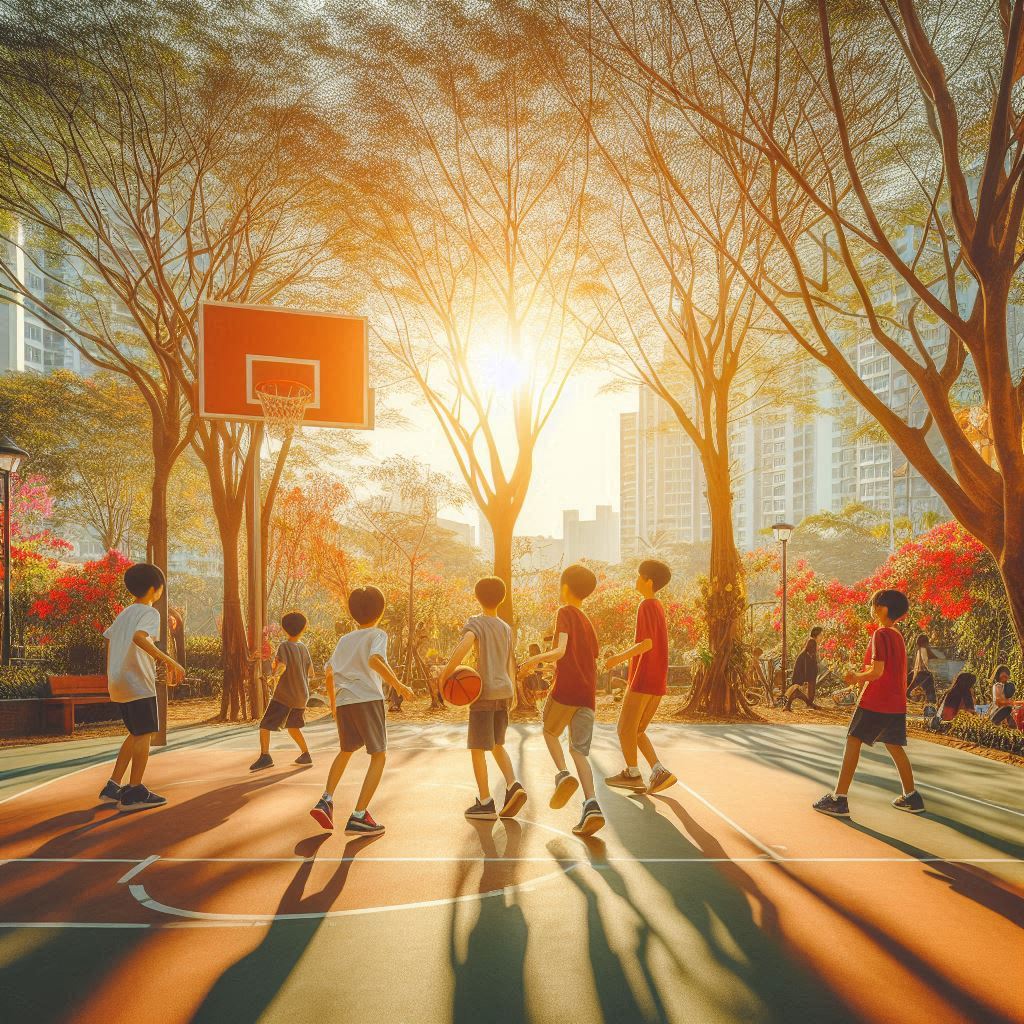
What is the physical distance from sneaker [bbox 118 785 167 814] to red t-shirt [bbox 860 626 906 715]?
5.44 metres

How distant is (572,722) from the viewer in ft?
18.5

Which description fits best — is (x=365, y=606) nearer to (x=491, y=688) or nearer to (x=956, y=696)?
(x=491, y=688)

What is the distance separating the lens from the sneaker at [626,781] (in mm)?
6852

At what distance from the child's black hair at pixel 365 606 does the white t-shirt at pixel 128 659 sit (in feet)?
5.48

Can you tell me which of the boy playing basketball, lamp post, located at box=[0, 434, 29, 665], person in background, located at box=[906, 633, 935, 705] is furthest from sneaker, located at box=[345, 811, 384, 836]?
lamp post, located at box=[0, 434, 29, 665]

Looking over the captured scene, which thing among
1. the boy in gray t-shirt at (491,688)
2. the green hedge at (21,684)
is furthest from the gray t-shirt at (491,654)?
the green hedge at (21,684)

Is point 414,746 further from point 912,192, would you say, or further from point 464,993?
point 912,192

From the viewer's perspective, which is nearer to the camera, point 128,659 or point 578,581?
point 578,581

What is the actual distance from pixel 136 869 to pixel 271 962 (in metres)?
1.70

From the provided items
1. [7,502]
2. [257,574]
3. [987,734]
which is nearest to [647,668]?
[987,734]

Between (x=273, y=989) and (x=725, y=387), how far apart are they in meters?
12.2

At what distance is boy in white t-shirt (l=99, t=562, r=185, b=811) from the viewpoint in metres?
5.92

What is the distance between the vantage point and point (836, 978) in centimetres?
331

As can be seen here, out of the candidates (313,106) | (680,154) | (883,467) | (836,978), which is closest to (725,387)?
(680,154)
